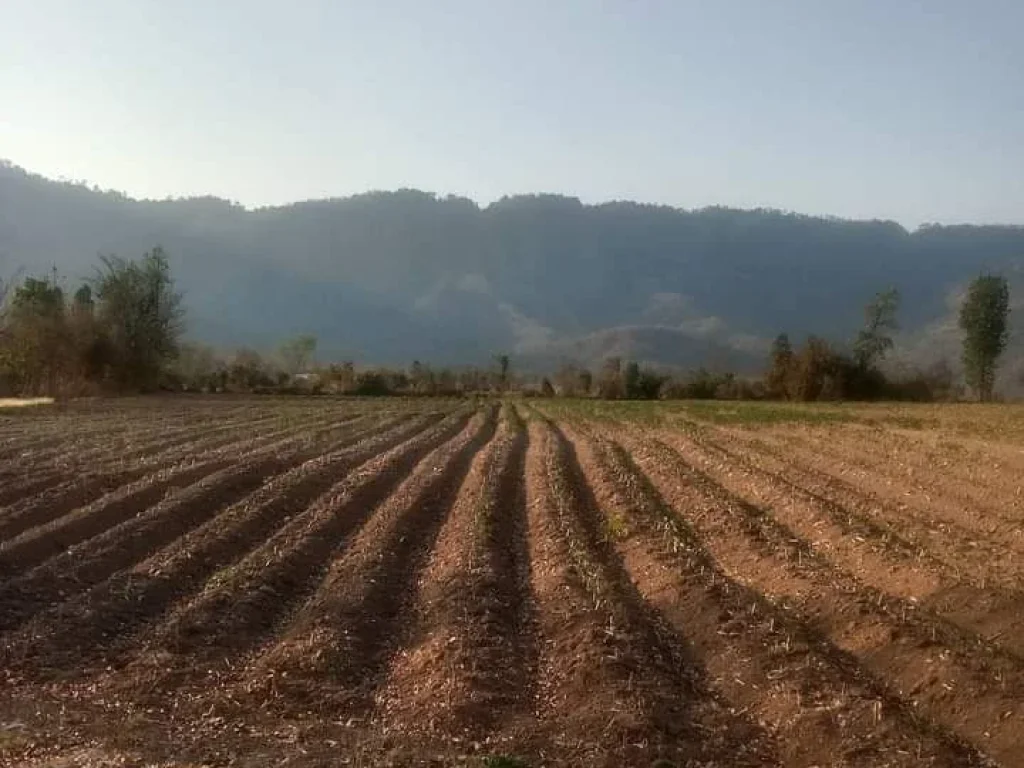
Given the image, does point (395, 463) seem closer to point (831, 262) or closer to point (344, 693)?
point (344, 693)

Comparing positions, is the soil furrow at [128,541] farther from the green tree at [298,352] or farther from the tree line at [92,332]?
the green tree at [298,352]

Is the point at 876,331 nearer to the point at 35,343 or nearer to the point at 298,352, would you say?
the point at 35,343

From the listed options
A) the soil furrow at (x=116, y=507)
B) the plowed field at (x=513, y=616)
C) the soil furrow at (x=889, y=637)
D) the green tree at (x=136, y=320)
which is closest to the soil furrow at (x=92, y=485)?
the plowed field at (x=513, y=616)

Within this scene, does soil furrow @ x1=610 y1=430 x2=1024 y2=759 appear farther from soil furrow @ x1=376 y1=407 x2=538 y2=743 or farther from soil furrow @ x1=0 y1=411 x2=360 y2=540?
soil furrow @ x1=0 y1=411 x2=360 y2=540

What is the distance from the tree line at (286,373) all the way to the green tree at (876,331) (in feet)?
0.34

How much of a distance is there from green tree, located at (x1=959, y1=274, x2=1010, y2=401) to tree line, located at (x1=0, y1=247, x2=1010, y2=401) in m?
0.08

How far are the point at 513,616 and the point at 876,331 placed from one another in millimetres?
71330

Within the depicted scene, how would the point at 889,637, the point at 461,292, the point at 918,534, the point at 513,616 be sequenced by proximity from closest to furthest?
1. the point at 889,637
2. the point at 513,616
3. the point at 918,534
4. the point at 461,292

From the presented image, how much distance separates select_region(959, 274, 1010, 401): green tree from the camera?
2970 inches

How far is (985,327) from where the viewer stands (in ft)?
249

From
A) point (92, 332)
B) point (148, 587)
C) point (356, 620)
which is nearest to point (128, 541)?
point (148, 587)

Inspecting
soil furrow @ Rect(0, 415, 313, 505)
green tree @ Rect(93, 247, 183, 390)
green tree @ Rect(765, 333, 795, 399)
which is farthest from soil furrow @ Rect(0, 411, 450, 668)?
green tree @ Rect(765, 333, 795, 399)

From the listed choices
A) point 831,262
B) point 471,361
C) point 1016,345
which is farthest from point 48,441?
point 831,262

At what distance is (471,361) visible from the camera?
16188cm
